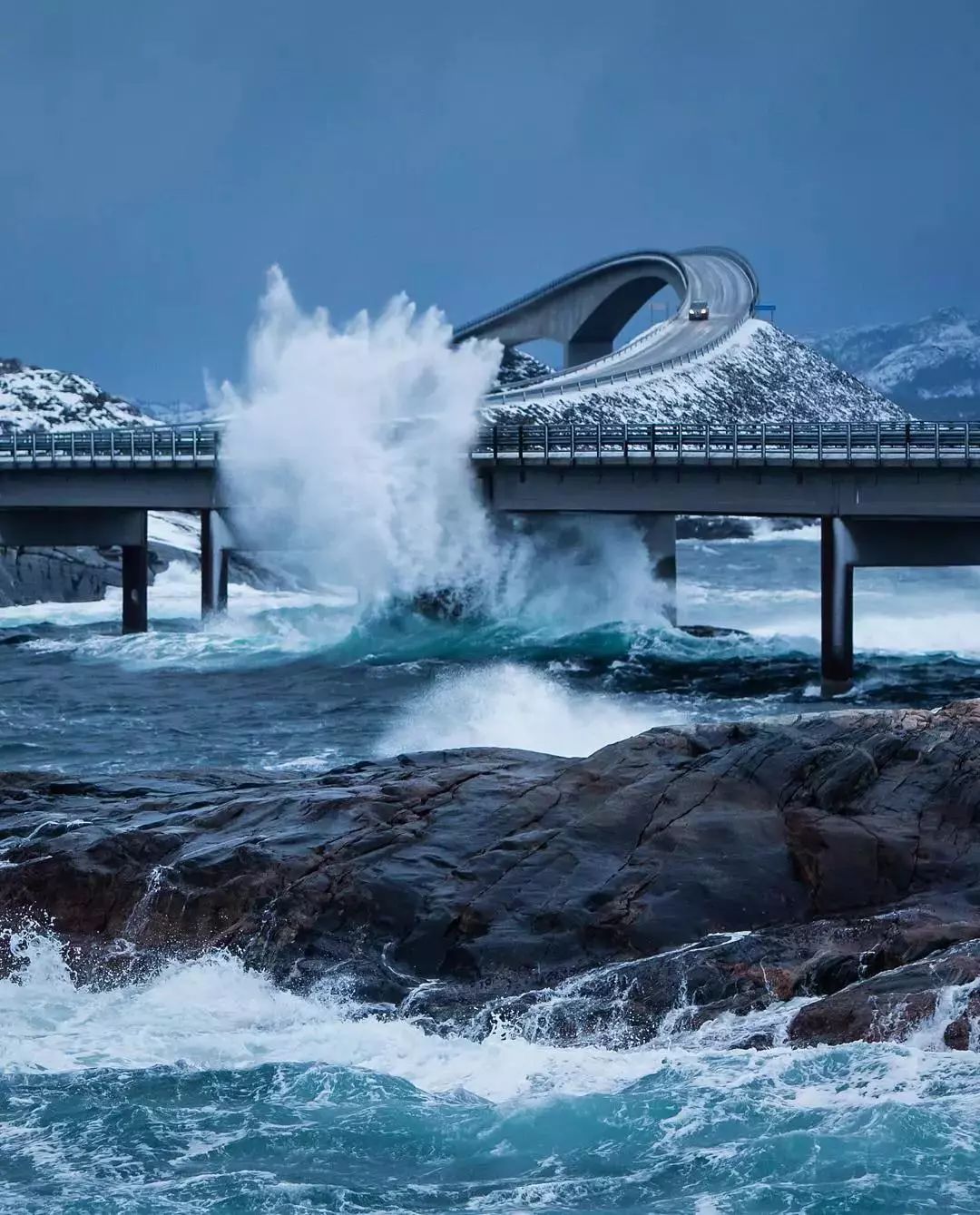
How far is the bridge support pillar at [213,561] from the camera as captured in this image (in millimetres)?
57250

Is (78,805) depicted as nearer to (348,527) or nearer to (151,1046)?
(151,1046)

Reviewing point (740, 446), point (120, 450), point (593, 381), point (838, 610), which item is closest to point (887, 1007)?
point (838, 610)

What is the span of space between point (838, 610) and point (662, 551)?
14.6 m

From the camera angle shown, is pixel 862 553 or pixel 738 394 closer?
pixel 862 553

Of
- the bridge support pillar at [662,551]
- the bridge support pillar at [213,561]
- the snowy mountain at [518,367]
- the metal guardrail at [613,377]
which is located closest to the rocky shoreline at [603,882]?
the bridge support pillar at [213,561]

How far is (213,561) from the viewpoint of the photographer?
189 feet

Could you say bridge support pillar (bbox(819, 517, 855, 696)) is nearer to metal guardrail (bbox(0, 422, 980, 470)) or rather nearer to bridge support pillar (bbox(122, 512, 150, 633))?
metal guardrail (bbox(0, 422, 980, 470))

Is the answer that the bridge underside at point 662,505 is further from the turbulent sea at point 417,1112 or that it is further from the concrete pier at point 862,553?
the turbulent sea at point 417,1112

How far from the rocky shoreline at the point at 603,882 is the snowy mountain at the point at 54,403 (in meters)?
86.5

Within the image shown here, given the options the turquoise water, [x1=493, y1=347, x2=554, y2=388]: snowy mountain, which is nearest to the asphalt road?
[x1=493, y1=347, x2=554, y2=388]: snowy mountain

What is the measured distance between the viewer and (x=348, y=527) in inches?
2210

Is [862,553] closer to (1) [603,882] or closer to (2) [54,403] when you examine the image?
(1) [603,882]

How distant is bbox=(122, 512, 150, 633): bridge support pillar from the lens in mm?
57469

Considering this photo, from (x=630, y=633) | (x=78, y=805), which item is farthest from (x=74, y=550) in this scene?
(x=78, y=805)
